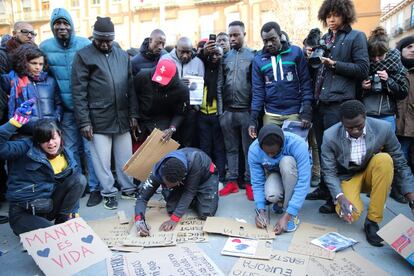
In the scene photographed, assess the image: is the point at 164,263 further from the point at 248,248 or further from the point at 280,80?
the point at 280,80

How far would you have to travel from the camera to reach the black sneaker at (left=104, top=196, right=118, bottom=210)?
330 cm

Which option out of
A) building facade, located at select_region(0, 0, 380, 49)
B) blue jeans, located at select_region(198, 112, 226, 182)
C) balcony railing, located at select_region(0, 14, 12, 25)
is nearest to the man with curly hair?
blue jeans, located at select_region(198, 112, 226, 182)

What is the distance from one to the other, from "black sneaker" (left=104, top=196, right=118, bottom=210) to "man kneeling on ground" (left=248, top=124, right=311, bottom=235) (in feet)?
4.49

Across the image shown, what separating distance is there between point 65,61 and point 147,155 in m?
1.21

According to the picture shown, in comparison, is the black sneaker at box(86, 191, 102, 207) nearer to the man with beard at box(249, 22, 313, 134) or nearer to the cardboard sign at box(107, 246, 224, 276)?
the cardboard sign at box(107, 246, 224, 276)

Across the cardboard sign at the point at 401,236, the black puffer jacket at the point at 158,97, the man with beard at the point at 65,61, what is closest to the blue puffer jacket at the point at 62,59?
the man with beard at the point at 65,61

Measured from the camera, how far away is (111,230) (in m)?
2.79

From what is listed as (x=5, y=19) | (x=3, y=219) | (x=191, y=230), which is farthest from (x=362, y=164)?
(x=5, y=19)

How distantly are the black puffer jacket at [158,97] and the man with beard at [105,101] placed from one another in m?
0.09

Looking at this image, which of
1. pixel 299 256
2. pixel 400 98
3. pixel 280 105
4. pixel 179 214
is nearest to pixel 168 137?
pixel 179 214

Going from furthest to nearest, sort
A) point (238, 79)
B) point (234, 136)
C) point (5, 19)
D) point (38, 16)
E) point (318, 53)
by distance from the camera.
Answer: point (5, 19) < point (38, 16) < point (234, 136) < point (238, 79) < point (318, 53)

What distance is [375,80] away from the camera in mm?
3111

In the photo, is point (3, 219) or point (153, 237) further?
point (3, 219)

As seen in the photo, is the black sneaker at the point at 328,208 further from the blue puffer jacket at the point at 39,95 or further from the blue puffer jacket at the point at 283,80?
the blue puffer jacket at the point at 39,95
